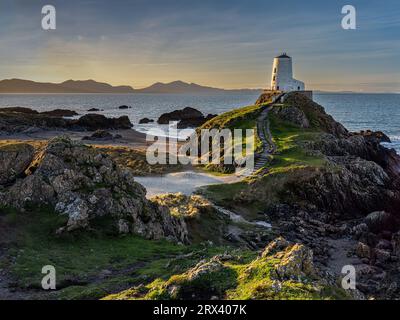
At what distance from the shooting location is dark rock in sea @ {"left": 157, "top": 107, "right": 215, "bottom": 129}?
11069 centimetres

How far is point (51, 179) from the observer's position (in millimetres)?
23719

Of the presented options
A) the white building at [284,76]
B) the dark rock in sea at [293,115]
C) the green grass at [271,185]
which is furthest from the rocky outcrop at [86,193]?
the white building at [284,76]

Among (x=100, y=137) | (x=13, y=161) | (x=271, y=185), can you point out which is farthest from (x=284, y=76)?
(x=13, y=161)

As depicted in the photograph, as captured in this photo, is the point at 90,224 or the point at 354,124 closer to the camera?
the point at 90,224

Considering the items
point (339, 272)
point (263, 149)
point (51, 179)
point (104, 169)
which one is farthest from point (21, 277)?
point (263, 149)

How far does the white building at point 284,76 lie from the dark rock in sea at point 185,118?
86.8 feet

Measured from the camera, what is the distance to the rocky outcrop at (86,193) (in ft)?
74.8

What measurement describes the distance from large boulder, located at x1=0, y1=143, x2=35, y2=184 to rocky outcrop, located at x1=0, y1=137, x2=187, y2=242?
12 centimetres

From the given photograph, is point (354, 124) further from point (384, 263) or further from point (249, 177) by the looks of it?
point (384, 263)

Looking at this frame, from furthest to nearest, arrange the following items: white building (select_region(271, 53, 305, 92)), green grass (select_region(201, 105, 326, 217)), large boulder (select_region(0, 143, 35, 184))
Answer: white building (select_region(271, 53, 305, 92)) < green grass (select_region(201, 105, 326, 217)) < large boulder (select_region(0, 143, 35, 184))

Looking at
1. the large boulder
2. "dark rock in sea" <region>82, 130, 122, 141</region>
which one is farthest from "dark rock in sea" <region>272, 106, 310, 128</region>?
the large boulder

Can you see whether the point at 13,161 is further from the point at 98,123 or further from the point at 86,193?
the point at 98,123

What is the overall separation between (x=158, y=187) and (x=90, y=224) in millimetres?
18438

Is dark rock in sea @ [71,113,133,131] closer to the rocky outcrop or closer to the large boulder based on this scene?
the large boulder
